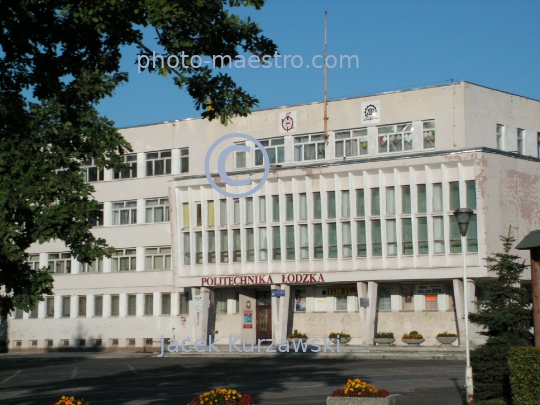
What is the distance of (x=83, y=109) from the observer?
44.1 feet

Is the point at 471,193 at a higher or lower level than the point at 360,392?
higher

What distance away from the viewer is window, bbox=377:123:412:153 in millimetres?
49906

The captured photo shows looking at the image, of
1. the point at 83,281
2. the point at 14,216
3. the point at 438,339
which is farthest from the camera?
the point at 83,281

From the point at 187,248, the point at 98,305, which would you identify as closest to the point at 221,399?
Result: the point at 187,248

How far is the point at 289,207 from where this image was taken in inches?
2080

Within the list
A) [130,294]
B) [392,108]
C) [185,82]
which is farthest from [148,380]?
[130,294]

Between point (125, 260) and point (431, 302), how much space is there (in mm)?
20337

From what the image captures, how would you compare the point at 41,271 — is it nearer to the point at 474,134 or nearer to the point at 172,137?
the point at 474,134

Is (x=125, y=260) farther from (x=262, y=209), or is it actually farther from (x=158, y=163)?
(x=262, y=209)

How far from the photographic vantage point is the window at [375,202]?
164 feet

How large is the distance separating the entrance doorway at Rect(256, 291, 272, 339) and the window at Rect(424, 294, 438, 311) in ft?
33.5

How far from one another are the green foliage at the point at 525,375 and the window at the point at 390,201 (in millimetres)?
32197

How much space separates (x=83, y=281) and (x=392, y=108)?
78.4 feet

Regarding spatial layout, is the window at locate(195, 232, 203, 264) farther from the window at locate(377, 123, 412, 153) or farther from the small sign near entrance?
the window at locate(377, 123, 412, 153)
